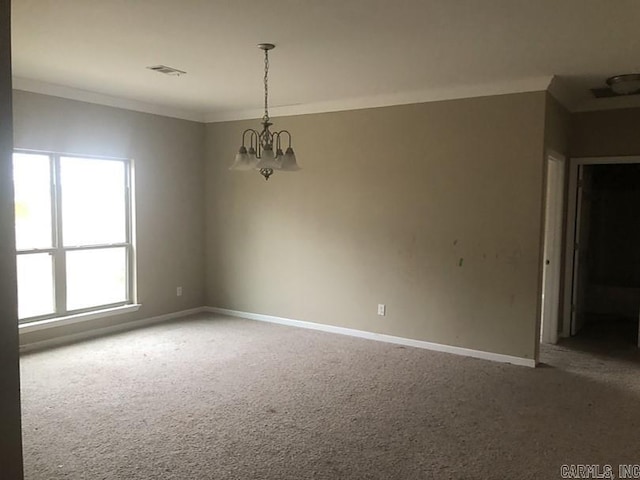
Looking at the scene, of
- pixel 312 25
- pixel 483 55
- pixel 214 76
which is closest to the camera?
pixel 312 25

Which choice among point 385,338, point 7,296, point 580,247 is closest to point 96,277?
point 385,338

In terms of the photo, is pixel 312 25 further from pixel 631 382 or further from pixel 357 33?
pixel 631 382

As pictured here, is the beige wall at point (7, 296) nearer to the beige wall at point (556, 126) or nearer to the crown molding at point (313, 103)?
the crown molding at point (313, 103)

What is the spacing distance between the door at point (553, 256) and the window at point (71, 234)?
15.3ft

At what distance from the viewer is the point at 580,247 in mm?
5844

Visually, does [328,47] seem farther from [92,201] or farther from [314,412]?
[92,201]

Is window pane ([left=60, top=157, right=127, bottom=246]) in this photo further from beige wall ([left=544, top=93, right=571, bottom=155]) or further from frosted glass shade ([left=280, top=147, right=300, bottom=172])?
beige wall ([left=544, top=93, right=571, bottom=155])

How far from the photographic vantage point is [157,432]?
3.21 m

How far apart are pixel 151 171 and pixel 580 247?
5112 millimetres

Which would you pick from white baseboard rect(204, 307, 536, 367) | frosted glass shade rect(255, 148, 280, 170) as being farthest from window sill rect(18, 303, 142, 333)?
frosted glass shade rect(255, 148, 280, 170)

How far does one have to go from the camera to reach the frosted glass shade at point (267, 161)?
3707 mm

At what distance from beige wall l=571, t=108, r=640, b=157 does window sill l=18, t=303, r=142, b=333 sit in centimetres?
529

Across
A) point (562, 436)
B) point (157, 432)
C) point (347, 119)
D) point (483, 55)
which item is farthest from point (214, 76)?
point (562, 436)

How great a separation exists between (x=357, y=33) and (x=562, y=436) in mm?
2906
